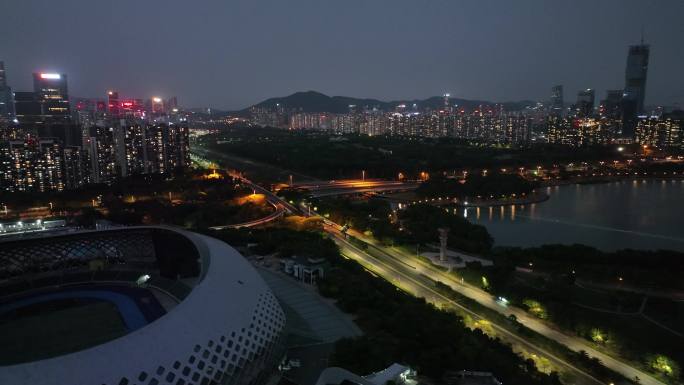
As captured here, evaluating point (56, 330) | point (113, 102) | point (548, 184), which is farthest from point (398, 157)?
point (113, 102)

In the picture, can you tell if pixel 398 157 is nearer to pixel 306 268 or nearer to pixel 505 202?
pixel 505 202

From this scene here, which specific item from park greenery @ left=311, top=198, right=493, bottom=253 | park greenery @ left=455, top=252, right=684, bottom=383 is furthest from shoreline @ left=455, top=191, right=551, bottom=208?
park greenery @ left=455, top=252, right=684, bottom=383

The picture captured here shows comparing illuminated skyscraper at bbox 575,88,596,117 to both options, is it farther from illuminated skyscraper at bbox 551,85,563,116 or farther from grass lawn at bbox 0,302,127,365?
grass lawn at bbox 0,302,127,365

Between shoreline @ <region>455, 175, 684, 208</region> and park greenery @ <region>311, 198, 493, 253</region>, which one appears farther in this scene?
shoreline @ <region>455, 175, 684, 208</region>

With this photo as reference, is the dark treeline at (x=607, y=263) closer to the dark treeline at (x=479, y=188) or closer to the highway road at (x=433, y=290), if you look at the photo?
the highway road at (x=433, y=290)

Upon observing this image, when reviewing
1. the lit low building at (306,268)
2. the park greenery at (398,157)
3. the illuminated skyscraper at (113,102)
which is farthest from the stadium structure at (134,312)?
the illuminated skyscraper at (113,102)

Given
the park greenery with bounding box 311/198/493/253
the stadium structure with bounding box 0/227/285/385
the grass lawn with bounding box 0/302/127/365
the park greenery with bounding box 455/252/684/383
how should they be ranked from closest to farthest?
the stadium structure with bounding box 0/227/285/385
the grass lawn with bounding box 0/302/127/365
the park greenery with bounding box 455/252/684/383
the park greenery with bounding box 311/198/493/253

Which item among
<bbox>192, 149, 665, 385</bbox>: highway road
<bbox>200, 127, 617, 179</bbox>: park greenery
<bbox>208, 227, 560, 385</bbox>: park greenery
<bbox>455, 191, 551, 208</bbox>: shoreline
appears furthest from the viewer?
<bbox>200, 127, 617, 179</bbox>: park greenery
